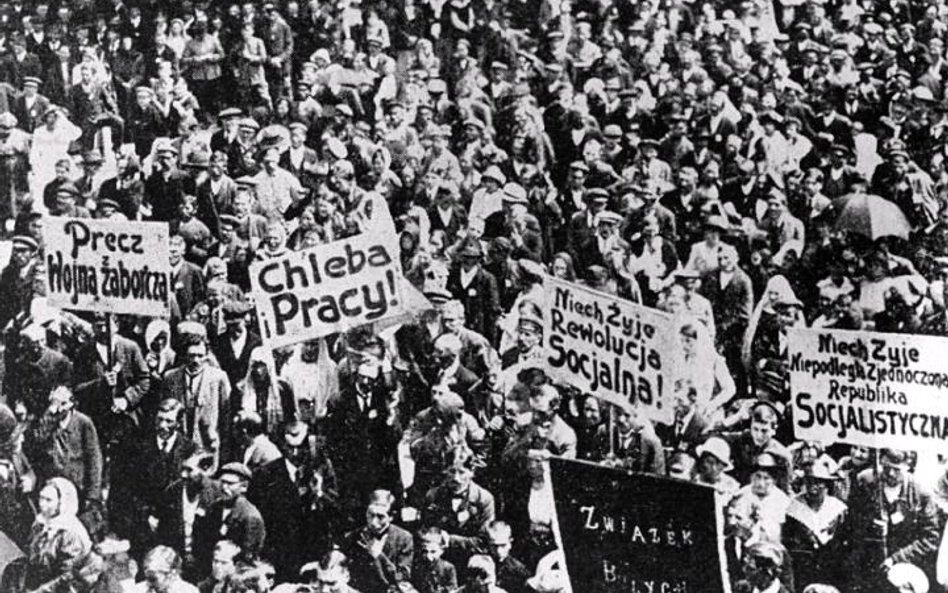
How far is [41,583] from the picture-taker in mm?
2111

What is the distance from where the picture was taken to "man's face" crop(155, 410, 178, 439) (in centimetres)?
208

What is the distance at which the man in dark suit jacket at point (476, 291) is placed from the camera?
1973mm

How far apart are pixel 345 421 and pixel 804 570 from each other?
2.86 ft

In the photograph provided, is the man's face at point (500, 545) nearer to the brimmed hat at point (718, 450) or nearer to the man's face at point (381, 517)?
the man's face at point (381, 517)

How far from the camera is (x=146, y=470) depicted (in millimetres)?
2082

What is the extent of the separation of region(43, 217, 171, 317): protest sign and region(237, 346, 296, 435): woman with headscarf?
0.21 meters

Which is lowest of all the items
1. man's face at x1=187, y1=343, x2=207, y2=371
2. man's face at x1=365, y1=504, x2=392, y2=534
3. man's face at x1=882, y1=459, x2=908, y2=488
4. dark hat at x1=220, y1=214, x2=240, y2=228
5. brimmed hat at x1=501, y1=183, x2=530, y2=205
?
man's face at x1=365, y1=504, x2=392, y2=534

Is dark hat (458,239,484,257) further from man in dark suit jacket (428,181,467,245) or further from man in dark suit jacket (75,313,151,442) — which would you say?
man in dark suit jacket (75,313,151,442)

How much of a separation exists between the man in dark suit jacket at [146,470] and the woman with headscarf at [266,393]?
143 millimetres

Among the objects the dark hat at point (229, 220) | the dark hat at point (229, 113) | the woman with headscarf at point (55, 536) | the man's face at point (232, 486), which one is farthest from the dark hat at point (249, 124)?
the woman with headscarf at point (55, 536)

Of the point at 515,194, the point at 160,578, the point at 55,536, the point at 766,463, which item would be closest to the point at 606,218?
the point at 515,194

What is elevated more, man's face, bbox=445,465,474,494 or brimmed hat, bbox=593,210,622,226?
brimmed hat, bbox=593,210,622,226

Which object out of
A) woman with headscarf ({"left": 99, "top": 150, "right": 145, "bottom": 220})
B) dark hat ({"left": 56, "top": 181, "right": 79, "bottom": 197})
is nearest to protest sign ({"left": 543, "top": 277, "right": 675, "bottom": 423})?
woman with headscarf ({"left": 99, "top": 150, "right": 145, "bottom": 220})

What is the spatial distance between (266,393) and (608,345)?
657 mm
